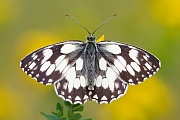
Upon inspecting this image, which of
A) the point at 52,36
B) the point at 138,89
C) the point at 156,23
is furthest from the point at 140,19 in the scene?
the point at 138,89

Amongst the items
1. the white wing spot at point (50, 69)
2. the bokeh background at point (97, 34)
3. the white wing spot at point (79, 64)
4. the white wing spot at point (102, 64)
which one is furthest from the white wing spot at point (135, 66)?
the bokeh background at point (97, 34)

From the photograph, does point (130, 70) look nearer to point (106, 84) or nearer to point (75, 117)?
point (106, 84)

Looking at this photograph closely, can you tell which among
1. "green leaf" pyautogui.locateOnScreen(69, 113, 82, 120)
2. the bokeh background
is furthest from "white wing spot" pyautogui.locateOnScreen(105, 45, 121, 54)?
the bokeh background

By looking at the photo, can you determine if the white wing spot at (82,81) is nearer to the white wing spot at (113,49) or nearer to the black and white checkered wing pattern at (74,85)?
the black and white checkered wing pattern at (74,85)

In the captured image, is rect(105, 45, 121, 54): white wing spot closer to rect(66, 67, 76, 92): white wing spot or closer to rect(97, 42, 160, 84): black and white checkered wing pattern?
rect(97, 42, 160, 84): black and white checkered wing pattern

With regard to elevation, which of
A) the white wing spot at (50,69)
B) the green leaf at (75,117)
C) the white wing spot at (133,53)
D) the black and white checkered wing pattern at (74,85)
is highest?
the white wing spot at (133,53)

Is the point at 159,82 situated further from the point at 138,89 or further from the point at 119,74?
the point at 119,74
